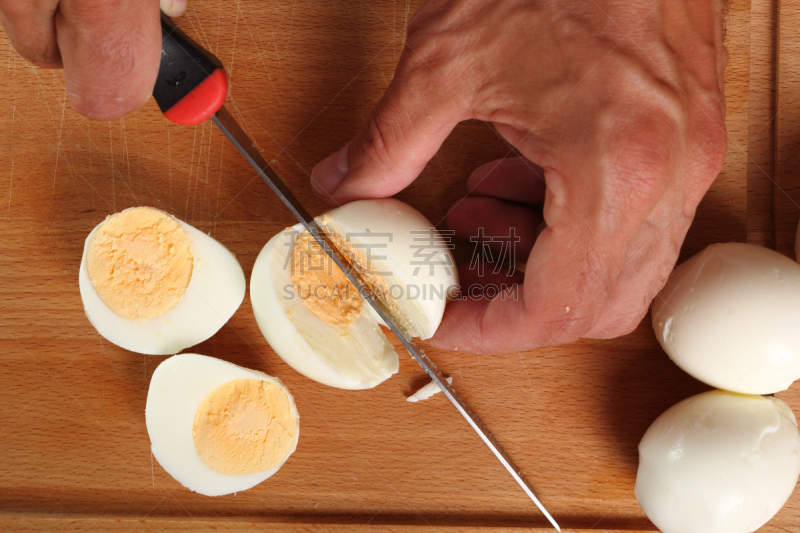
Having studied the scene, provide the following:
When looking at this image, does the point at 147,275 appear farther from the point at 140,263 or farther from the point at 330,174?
the point at 330,174

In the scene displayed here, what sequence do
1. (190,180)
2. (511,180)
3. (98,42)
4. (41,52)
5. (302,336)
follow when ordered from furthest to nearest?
(190,180)
(511,180)
(302,336)
(41,52)
(98,42)

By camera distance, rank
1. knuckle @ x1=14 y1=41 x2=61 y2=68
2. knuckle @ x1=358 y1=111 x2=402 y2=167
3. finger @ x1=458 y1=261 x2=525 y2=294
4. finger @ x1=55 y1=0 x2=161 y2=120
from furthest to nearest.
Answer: finger @ x1=458 y1=261 x2=525 y2=294 → knuckle @ x1=358 y1=111 x2=402 y2=167 → knuckle @ x1=14 y1=41 x2=61 y2=68 → finger @ x1=55 y1=0 x2=161 y2=120

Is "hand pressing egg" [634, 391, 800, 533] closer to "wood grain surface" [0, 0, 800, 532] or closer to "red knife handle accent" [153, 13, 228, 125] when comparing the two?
"wood grain surface" [0, 0, 800, 532]

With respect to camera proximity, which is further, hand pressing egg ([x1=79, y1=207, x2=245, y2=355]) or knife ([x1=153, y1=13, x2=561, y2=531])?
hand pressing egg ([x1=79, y1=207, x2=245, y2=355])

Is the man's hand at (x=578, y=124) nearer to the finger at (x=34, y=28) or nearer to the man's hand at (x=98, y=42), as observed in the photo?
the man's hand at (x=98, y=42)

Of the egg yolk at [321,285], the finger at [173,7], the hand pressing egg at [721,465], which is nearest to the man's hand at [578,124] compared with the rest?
the egg yolk at [321,285]

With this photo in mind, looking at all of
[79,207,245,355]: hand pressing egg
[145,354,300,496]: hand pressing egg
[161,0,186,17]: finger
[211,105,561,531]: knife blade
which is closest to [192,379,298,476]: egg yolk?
[145,354,300,496]: hand pressing egg

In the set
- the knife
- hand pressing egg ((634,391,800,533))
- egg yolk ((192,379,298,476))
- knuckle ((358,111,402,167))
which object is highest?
the knife

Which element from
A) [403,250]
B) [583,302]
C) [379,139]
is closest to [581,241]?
[583,302]
